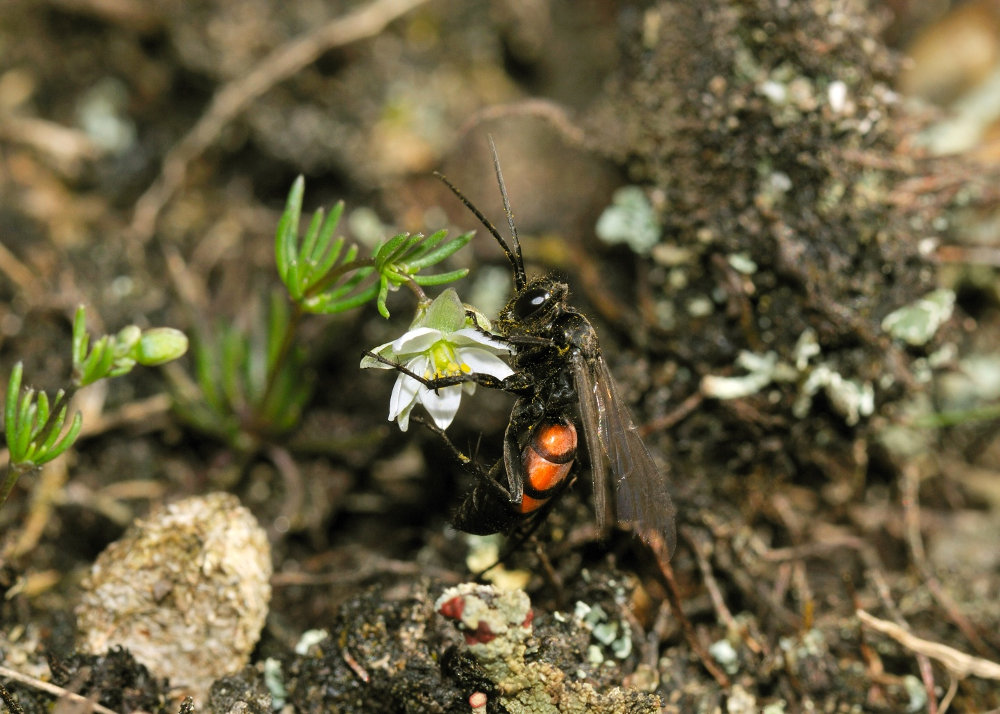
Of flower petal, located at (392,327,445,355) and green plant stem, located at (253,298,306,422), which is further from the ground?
flower petal, located at (392,327,445,355)

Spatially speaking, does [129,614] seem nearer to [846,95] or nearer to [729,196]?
[729,196]

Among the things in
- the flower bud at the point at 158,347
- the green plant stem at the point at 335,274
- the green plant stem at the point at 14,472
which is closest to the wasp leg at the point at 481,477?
the green plant stem at the point at 335,274

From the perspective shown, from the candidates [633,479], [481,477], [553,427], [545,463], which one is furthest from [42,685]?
[633,479]

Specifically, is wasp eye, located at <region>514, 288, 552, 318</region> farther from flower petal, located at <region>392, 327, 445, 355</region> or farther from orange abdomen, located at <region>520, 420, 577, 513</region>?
orange abdomen, located at <region>520, 420, 577, 513</region>

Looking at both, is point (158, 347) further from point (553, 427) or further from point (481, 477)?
point (553, 427)

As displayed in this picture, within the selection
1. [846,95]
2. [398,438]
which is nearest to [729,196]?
[846,95]

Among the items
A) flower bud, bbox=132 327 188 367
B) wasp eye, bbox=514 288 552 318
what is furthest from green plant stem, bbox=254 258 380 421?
flower bud, bbox=132 327 188 367

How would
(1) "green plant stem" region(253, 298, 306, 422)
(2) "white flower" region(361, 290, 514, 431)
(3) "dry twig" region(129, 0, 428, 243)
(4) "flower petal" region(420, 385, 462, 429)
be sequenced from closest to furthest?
(2) "white flower" region(361, 290, 514, 431) < (4) "flower petal" region(420, 385, 462, 429) < (1) "green plant stem" region(253, 298, 306, 422) < (3) "dry twig" region(129, 0, 428, 243)
